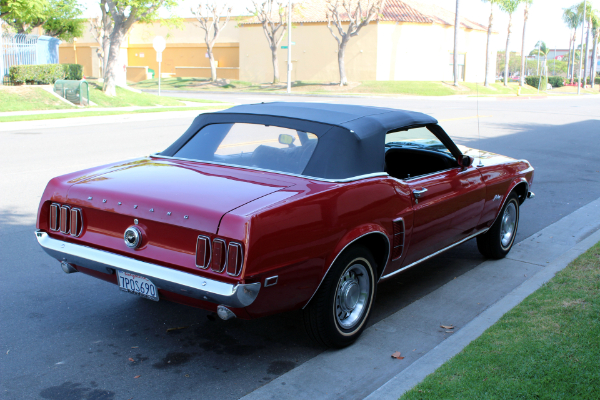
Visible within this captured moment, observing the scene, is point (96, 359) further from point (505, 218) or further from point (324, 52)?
point (324, 52)

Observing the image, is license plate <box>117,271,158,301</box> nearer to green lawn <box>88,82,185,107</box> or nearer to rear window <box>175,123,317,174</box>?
rear window <box>175,123,317,174</box>

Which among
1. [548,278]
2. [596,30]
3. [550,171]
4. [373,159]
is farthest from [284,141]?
[596,30]

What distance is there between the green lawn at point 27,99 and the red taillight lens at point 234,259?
1974 centimetres

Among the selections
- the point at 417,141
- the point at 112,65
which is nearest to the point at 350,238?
the point at 417,141

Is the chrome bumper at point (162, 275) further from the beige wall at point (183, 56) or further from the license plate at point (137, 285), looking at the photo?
the beige wall at point (183, 56)

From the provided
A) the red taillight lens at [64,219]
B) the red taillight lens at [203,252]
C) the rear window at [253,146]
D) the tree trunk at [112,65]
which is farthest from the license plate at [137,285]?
the tree trunk at [112,65]

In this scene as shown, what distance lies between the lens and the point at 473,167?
5.37 metres

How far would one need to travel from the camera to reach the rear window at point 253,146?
4.19 m

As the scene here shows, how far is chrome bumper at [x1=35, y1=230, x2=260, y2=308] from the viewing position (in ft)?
10.6

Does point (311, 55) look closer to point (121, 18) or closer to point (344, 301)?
point (121, 18)

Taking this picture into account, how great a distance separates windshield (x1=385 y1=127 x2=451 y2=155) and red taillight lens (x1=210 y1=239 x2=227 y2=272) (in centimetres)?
267

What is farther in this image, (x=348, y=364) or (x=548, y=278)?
(x=548, y=278)

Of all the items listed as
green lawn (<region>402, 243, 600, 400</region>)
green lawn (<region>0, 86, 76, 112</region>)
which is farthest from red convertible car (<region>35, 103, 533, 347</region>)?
green lawn (<region>0, 86, 76, 112</region>)

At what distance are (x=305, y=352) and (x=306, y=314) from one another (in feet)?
1.20
